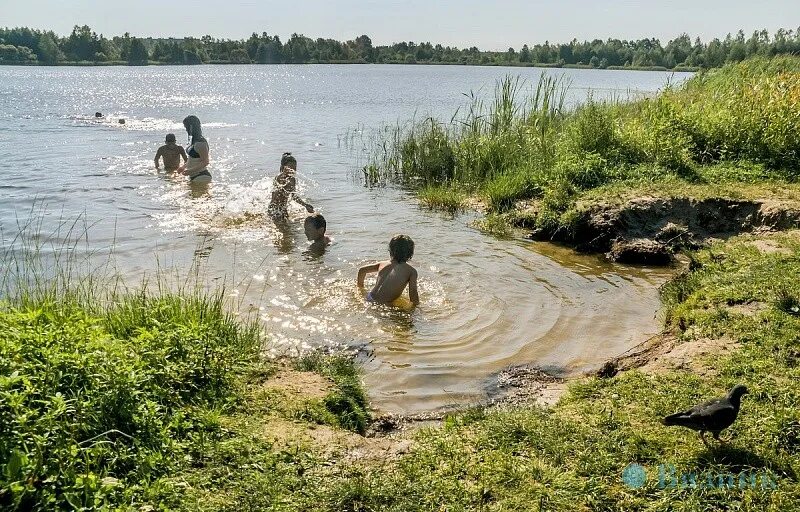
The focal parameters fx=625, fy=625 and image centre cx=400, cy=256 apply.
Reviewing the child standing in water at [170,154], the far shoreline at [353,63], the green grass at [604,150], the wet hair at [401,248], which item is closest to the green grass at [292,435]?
the wet hair at [401,248]

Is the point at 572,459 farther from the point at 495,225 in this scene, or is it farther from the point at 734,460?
the point at 495,225

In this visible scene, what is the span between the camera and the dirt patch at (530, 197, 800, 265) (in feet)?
32.0

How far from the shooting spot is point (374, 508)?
3729 millimetres

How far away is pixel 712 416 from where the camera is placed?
398 centimetres

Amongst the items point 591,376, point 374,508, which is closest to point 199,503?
point 374,508

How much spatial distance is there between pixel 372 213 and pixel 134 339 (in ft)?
29.0

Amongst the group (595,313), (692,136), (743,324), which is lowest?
(595,313)

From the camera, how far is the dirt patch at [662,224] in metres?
9.74

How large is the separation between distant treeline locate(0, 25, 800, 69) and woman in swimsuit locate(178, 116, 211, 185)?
8400 cm

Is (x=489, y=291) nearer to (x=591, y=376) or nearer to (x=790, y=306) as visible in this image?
(x=591, y=376)

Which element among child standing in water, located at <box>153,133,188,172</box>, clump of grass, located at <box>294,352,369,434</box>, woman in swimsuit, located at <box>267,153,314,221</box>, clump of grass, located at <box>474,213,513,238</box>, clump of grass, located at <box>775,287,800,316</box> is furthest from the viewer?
child standing in water, located at <box>153,133,188,172</box>

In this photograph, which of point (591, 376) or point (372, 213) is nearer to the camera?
point (591, 376)

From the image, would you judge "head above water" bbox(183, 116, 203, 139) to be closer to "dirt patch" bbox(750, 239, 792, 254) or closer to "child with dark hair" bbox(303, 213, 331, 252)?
"child with dark hair" bbox(303, 213, 331, 252)

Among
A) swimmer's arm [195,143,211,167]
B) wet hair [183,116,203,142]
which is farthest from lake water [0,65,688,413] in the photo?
wet hair [183,116,203,142]
